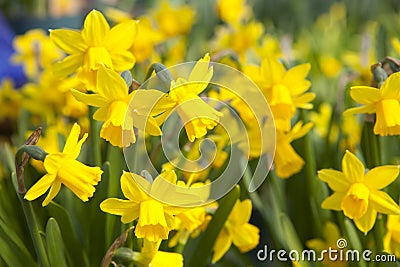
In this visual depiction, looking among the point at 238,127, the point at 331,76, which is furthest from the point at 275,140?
the point at 331,76

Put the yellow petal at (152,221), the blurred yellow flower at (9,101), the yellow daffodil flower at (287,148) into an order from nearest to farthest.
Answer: the yellow petal at (152,221)
the yellow daffodil flower at (287,148)
the blurred yellow flower at (9,101)

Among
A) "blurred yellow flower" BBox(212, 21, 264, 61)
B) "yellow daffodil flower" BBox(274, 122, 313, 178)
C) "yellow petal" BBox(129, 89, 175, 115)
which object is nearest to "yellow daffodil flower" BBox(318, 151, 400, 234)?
"yellow daffodil flower" BBox(274, 122, 313, 178)

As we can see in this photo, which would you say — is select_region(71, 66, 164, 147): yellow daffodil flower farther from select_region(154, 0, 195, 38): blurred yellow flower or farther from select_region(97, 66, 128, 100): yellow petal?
select_region(154, 0, 195, 38): blurred yellow flower

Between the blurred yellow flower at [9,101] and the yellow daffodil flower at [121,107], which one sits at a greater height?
the yellow daffodil flower at [121,107]

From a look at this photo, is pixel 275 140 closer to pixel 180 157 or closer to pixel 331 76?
pixel 180 157

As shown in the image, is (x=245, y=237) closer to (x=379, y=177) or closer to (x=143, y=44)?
(x=379, y=177)

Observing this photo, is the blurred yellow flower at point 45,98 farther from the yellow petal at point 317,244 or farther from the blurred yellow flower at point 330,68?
the blurred yellow flower at point 330,68

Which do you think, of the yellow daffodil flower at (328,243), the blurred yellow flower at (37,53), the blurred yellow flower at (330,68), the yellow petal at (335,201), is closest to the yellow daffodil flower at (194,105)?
the yellow petal at (335,201)
